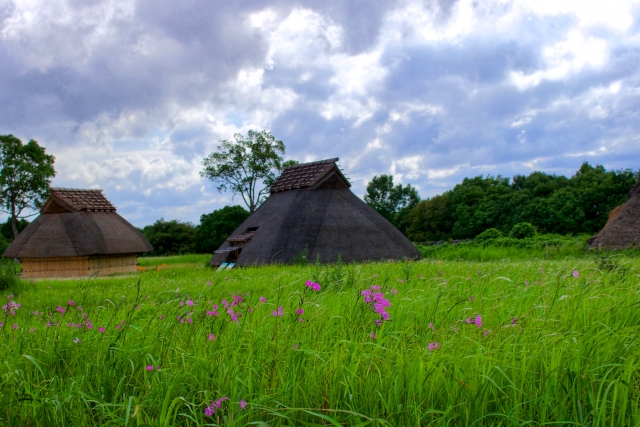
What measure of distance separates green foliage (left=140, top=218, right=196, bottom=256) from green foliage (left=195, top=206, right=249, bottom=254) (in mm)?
4835

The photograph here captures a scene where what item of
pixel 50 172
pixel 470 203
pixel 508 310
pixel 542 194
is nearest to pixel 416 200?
pixel 470 203

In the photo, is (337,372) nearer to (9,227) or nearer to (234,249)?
(234,249)

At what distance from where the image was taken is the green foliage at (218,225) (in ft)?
125

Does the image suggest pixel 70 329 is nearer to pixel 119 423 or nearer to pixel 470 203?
pixel 119 423

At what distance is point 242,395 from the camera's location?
2986 millimetres

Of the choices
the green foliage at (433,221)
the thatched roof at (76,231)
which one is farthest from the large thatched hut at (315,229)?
the green foliage at (433,221)

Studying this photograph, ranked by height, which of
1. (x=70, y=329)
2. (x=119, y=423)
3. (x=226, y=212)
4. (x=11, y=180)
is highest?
(x=11, y=180)

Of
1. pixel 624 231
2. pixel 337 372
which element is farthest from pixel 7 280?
pixel 624 231

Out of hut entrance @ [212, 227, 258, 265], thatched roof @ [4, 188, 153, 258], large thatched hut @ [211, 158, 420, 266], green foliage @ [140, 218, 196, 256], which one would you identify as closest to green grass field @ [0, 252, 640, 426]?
large thatched hut @ [211, 158, 420, 266]

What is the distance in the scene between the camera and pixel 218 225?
38344 millimetres

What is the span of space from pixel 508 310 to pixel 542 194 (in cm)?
4691

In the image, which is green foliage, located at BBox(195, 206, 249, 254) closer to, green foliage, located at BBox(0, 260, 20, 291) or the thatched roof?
the thatched roof

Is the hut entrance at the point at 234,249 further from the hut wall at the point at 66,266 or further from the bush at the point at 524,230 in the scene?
the bush at the point at 524,230

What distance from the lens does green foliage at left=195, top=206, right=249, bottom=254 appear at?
125ft
